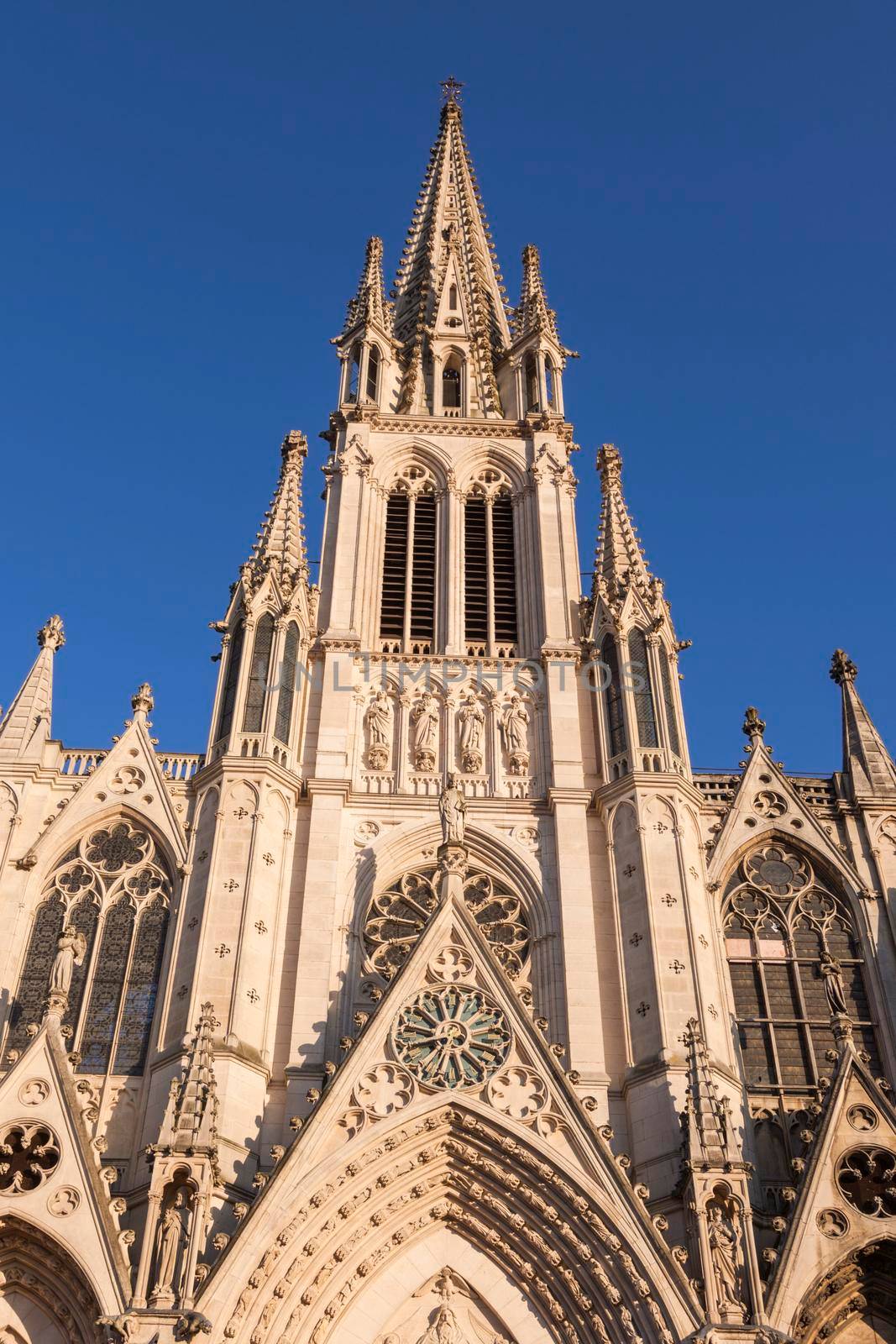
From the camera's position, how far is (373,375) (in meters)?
34.6

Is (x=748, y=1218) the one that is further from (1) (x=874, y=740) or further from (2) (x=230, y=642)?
(2) (x=230, y=642)

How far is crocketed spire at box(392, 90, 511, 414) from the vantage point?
119 ft

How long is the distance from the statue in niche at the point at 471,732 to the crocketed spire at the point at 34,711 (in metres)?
7.22

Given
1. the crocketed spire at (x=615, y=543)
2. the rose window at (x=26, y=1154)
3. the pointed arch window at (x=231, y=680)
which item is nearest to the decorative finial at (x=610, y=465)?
the crocketed spire at (x=615, y=543)

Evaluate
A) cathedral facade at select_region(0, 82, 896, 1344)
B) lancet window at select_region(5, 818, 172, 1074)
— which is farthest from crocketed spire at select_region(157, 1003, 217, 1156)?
lancet window at select_region(5, 818, 172, 1074)

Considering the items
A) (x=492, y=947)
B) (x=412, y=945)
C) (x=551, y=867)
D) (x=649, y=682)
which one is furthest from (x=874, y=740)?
(x=412, y=945)

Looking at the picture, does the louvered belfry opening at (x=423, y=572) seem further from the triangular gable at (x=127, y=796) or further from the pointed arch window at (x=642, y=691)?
the triangular gable at (x=127, y=796)

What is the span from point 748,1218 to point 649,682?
10.1m

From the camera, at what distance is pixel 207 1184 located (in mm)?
17484

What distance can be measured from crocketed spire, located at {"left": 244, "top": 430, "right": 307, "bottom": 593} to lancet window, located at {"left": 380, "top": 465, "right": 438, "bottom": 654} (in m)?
2.03

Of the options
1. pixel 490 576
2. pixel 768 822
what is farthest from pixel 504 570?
pixel 768 822

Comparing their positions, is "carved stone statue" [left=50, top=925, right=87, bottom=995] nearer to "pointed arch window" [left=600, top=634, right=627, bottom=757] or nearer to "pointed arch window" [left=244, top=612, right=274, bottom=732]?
"pointed arch window" [left=244, top=612, right=274, bottom=732]

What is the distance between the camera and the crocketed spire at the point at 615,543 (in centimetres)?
2734

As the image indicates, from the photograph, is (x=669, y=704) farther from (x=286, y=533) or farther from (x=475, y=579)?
(x=286, y=533)
